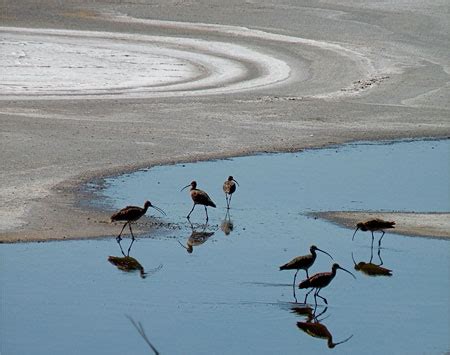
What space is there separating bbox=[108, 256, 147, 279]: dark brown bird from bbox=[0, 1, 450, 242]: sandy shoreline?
3.97 feet

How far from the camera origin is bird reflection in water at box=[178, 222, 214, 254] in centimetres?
1675

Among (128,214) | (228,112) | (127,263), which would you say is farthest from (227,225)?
(228,112)

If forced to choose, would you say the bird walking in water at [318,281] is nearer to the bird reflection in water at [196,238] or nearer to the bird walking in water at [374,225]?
the bird walking in water at [374,225]

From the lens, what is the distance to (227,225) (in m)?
18.1

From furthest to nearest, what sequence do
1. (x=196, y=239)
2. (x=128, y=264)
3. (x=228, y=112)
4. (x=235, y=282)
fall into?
(x=228, y=112) < (x=196, y=239) < (x=128, y=264) < (x=235, y=282)

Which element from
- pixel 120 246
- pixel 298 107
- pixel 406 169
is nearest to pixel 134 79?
pixel 298 107

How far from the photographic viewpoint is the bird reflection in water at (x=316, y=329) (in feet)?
42.3

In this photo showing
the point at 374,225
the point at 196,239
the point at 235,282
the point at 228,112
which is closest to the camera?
the point at 235,282

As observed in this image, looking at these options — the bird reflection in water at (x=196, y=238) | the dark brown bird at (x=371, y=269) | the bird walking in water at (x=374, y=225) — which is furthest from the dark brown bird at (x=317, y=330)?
the bird walking in water at (x=374, y=225)

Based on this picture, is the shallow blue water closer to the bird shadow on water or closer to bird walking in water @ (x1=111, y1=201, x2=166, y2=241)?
the bird shadow on water

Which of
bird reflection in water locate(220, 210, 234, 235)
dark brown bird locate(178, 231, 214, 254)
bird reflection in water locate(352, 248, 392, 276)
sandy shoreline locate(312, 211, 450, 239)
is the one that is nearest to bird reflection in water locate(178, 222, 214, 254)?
dark brown bird locate(178, 231, 214, 254)

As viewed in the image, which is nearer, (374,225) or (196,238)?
(374,225)

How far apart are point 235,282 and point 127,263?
1655mm

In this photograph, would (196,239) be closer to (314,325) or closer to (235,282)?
(235,282)
